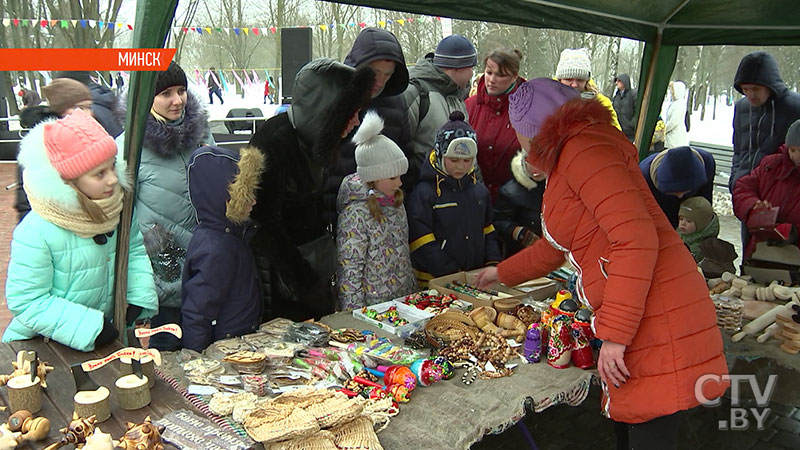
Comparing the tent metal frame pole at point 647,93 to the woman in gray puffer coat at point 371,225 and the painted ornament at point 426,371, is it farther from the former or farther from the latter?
the painted ornament at point 426,371

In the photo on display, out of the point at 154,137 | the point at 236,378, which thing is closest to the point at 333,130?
the point at 154,137

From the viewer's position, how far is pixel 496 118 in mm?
4102

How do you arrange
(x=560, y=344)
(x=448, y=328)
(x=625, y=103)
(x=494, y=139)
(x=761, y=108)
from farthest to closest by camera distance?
(x=625, y=103)
(x=761, y=108)
(x=494, y=139)
(x=448, y=328)
(x=560, y=344)

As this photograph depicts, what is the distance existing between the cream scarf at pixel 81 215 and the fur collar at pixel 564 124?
1.50 m

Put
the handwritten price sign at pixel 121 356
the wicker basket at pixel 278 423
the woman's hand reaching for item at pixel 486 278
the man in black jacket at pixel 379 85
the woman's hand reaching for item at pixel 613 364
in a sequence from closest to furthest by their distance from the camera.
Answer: the wicker basket at pixel 278 423, the handwritten price sign at pixel 121 356, the woman's hand reaching for item at pixel 613 364, the woman's hand reaching for item at pixel 486 278, the man in black jacket at pixel 379 85

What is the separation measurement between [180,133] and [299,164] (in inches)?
31.5

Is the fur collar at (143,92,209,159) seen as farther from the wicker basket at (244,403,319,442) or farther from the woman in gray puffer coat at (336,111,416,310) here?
the wicker basket at (244,403,319,442)

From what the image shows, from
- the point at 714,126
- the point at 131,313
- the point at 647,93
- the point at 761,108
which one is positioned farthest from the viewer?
the point at 714,126

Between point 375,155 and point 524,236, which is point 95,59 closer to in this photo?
point 375,155

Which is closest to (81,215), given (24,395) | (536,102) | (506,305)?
(24,395)

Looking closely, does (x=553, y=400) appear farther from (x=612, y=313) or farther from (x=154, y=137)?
(x=154, y=137)

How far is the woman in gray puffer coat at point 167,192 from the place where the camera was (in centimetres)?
296

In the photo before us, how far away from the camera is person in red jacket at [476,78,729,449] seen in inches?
67.2

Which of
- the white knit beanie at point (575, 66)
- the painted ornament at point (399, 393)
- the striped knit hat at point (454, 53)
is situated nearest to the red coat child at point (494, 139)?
the striped knit hat at point (454, 53)
